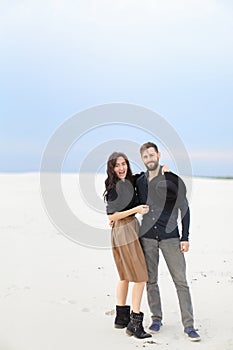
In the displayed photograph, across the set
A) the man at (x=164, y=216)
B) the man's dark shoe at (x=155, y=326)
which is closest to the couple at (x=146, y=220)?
the man at (x=164, y=216)

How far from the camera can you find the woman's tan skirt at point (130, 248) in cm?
420

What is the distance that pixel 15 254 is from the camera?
284 inches

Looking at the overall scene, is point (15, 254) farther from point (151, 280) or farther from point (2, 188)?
point (2, 188)

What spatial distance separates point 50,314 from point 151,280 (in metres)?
1.11

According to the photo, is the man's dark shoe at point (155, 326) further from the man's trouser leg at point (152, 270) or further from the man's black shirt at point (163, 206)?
the man's black shirt at point (163, 206)

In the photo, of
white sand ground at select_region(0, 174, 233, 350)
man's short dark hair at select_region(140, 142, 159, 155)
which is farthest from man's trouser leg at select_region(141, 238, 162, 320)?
man's short dark hair at select_region(140, 142, 159, 155)

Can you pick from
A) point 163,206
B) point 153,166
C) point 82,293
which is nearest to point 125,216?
point 163,206

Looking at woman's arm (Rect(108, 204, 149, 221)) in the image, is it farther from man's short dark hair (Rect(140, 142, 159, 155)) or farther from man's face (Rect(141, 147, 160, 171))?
man's short dark hair (Rect(140, 142, 159, 155))

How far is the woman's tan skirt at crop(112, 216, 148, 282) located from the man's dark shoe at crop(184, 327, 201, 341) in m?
0.59

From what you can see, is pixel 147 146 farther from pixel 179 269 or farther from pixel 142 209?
pixel 179 269

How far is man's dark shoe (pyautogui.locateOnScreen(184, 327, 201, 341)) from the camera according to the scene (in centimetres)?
427

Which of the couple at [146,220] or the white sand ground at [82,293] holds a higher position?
the couple at [146,220]

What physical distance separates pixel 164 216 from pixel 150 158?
0.51 metres

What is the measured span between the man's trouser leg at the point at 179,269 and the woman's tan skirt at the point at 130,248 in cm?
22
